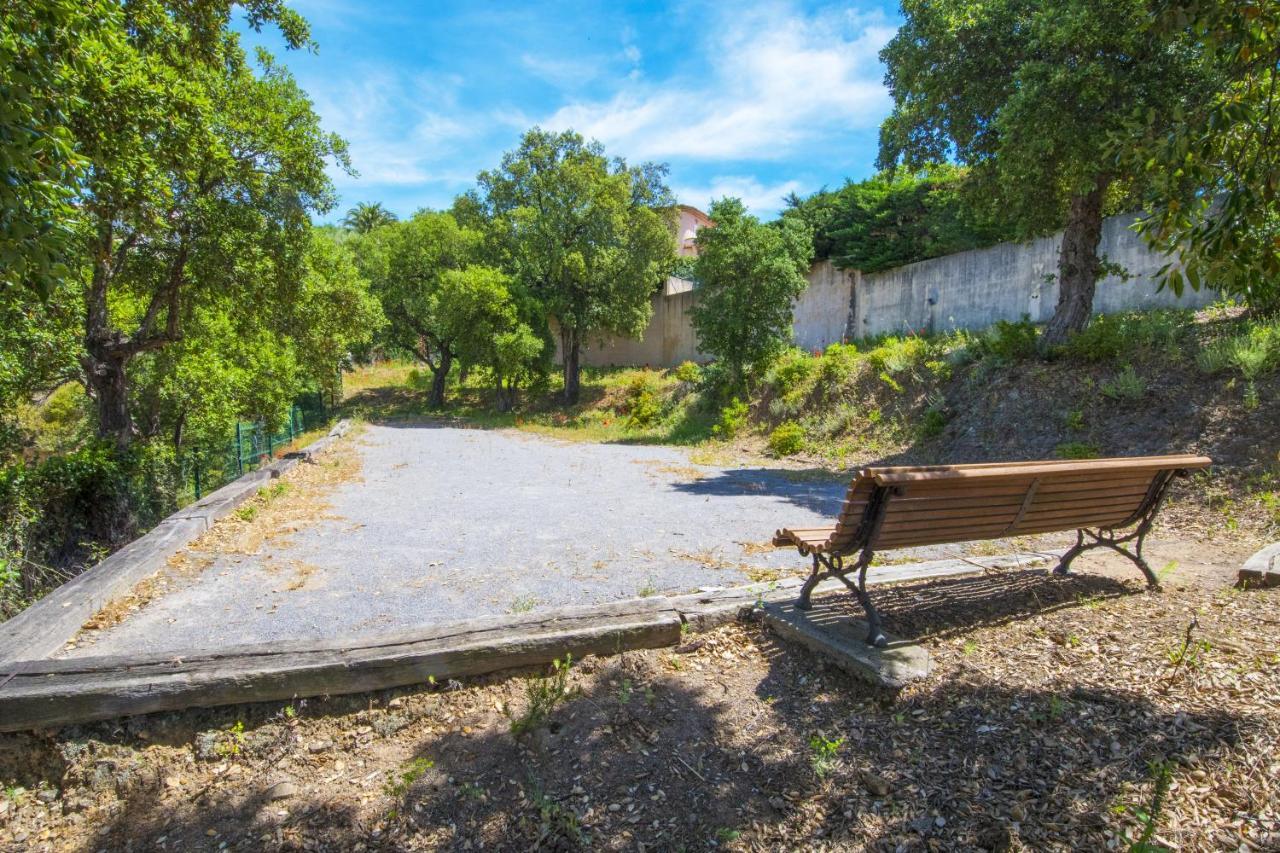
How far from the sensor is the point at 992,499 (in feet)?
10.8

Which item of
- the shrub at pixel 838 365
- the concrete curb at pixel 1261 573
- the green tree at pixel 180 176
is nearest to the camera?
the concrete curb at pixel 1261 573

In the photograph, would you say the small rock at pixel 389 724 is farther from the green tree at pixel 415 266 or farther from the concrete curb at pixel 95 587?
the green tree at pixel 415 266

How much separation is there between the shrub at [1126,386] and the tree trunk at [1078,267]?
1.42 meters

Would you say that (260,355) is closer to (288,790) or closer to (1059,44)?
(288,790)

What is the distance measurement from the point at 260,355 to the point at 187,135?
7729 mm

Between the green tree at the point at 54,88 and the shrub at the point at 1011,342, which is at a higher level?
the green tree at the point at 54,88

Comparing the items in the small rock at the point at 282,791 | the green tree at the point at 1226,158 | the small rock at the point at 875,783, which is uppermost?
the green tree at the point at 1226,158

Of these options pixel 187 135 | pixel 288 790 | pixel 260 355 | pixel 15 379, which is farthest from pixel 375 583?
pixel 260 355

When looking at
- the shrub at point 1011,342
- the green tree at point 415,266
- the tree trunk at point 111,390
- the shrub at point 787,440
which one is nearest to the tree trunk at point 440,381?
the green tree at point 415,266

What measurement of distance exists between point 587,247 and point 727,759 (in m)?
22.1

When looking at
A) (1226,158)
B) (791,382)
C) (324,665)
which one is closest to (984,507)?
(1226,158)

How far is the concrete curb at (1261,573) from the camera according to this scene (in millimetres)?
3793

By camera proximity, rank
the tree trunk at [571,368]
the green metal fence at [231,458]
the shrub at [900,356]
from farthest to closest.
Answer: the tree trunk at [571,368] < the shrub at [900,356] < the green metal fence at [231,458]

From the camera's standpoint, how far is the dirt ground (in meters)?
2.18
